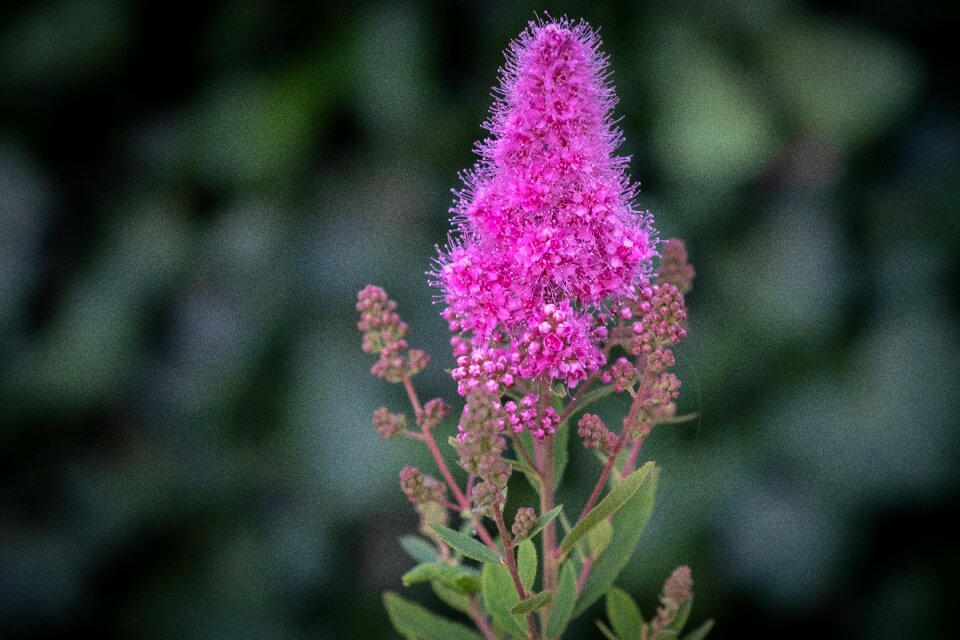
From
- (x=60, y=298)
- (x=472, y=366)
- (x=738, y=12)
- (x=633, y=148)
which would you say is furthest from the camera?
(x=60, y=298)

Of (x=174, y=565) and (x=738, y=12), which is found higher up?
(x=738, y=12)

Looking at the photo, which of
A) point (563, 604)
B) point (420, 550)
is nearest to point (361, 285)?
point (420, 550)

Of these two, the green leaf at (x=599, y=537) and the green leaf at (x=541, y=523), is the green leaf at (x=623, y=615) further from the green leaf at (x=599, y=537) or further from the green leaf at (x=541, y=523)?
the green leaf at (x=541, y=523)

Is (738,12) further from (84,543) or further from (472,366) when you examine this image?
(84,543)

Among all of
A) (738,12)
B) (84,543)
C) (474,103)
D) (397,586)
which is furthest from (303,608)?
(738,12)

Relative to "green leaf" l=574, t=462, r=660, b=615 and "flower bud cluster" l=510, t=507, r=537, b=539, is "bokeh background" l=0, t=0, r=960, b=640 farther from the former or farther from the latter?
"flower bud cluster" l=510, t=507, r=537, b=539

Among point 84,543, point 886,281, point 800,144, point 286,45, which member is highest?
→ point 286,45

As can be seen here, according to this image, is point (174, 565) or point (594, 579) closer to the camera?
point (594, 579)

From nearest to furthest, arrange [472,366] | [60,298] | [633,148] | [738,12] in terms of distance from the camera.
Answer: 1. [472,366]
2. [633,148]
3. [738,12]
4. [60,298]
